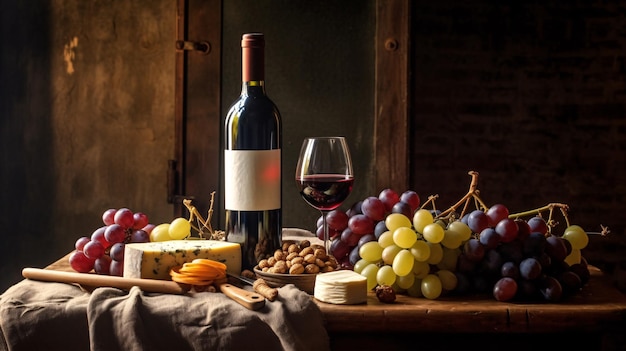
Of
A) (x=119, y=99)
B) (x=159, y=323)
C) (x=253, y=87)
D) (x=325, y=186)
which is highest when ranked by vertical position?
(x=119, y=99)

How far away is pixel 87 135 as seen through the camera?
2.94 m

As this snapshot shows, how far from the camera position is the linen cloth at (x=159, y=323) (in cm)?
107

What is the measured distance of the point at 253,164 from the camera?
49.5 inches

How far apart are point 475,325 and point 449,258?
0.14 meters

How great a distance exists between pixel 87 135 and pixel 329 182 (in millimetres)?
1919

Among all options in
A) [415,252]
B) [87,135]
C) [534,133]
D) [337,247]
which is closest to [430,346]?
[415,252]

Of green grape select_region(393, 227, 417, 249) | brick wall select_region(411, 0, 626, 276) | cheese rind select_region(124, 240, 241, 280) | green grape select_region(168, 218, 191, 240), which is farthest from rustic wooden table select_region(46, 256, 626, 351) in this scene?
brick wall select_region(411, 0, 626, 276)

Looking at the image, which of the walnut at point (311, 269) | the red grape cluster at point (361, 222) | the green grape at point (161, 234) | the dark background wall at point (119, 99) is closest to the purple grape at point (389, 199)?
the red grape cluster at point (361, 222)

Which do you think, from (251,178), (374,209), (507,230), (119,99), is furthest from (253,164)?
(119,99)

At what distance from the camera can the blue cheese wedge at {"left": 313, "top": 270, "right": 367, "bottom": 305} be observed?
112 cm

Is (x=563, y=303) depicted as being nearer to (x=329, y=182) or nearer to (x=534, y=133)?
(x=329, y=182)

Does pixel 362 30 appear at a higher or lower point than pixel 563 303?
higher

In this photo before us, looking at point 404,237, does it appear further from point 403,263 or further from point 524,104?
point 524,104

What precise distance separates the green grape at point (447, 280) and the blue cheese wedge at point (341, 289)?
141 mm
